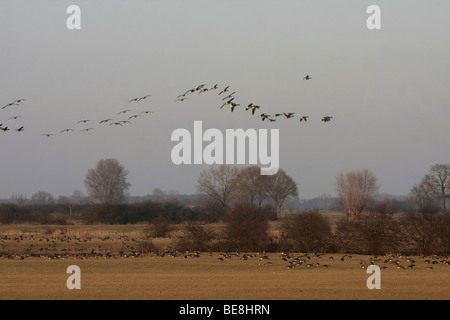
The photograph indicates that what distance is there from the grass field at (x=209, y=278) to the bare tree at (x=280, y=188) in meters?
80.8

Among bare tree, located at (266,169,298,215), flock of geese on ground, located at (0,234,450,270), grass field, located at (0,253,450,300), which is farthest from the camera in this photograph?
bare tree, located at (266,169,298,215)

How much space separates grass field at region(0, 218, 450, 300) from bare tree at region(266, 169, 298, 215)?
80.8 m

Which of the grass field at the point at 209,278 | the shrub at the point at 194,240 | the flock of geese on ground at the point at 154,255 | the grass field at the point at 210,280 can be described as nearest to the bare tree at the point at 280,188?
the flock of geese on ground at the point at 154,255

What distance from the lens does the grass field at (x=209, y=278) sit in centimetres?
2828

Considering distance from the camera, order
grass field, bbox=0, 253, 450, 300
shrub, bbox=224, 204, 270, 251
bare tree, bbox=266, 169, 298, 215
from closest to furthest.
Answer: grass field, bbox=0, 253, 450, 300 → shrub, bbox=224, 204, 270, 251 → bare tree, bbox=266, 169, 298, 215

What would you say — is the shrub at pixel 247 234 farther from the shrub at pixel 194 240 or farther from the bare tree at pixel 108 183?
the bare tree at pixel 108 183

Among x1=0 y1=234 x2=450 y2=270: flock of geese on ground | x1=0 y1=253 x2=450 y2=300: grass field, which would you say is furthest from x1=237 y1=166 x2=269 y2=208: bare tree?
x1=0 y1=253 x2=450 y2=300: grass field

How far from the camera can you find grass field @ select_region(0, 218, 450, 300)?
1113 inches

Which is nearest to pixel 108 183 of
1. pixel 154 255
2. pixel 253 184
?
pixel 253 184

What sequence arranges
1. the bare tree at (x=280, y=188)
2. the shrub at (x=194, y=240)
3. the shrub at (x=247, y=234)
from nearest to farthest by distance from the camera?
the shrub at (x=194, y=240), the shrub at (x=247, y=234), the bare tree at (x=280, y=188)

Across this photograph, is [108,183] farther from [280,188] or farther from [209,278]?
[209,278]

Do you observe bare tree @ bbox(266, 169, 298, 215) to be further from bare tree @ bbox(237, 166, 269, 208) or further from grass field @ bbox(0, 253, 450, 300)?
grass field @ bbox(0, 253, 450, 300)
